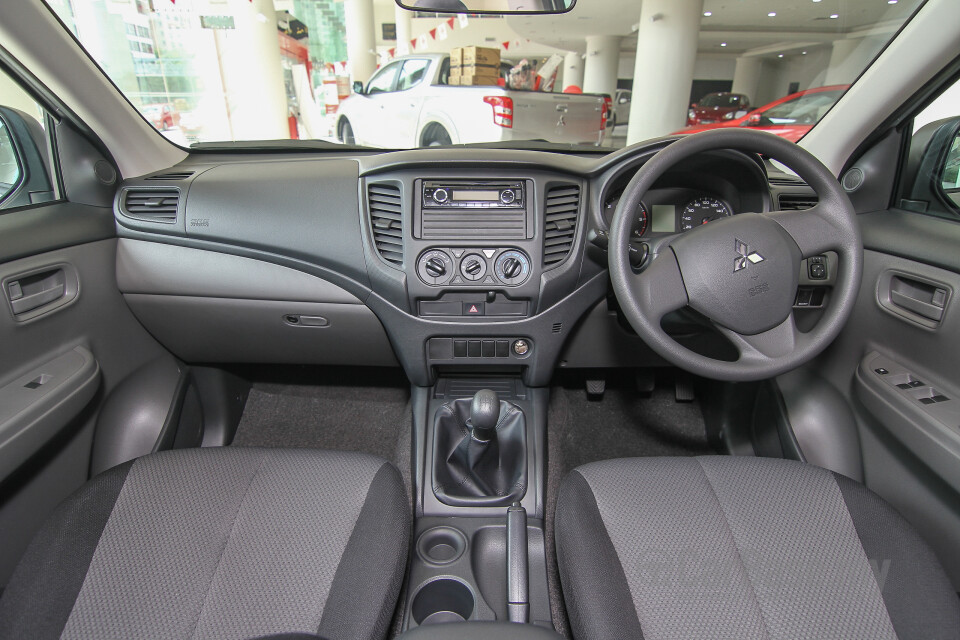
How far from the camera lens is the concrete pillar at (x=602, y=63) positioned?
1355 cm

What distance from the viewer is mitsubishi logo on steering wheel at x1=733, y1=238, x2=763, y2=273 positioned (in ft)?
3.68

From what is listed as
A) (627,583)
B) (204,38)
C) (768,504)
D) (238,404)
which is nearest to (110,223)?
(238,404)

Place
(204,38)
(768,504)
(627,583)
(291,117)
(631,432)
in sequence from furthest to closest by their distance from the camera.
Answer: (291,117) < (204,38) < (631,432) < (768,504) < (627,583)

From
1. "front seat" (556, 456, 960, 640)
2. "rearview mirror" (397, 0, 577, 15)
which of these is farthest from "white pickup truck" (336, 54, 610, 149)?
"front seat" (556, 456, 960, 640)

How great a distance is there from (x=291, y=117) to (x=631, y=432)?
5.22m

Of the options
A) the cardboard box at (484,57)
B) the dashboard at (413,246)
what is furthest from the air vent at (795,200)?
the cardboard box at (484,57)

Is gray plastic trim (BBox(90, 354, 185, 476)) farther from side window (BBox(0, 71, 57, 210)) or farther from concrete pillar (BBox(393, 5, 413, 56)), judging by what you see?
concrete pillar (BBox(393, 5, 413, 56))

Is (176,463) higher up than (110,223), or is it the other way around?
(110,223)

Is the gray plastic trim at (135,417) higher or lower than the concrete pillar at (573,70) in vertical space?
lower

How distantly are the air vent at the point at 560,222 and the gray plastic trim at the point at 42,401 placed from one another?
1.28 meters

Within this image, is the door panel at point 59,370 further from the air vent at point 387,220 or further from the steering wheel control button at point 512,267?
the steering wheel control button at point 512,267

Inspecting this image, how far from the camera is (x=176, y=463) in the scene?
1183 millimetres

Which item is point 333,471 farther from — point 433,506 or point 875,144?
point 875,144

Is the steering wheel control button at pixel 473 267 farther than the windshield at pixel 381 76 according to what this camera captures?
No
